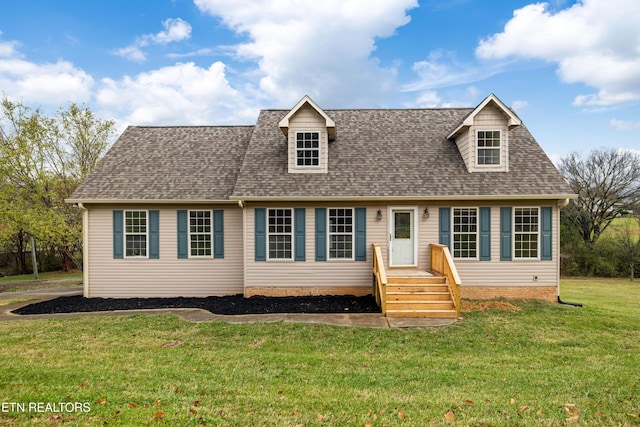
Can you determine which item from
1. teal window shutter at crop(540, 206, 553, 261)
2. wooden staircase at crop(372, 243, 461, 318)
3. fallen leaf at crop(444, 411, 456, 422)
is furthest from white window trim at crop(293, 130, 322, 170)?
fallen leaf at crop(444, 411, 456, 422)

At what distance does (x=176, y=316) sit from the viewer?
27.9 ft

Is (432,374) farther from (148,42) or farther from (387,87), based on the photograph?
(387,87)

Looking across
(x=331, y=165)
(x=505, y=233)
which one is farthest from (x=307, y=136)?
(x=505, y=233)

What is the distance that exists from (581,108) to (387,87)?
13.8m

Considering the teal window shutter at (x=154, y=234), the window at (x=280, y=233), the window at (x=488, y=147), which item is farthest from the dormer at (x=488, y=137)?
the teal window shutter at (x=154, y=234)

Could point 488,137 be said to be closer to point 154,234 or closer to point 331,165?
point 331,165

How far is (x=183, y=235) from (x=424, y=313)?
821cm

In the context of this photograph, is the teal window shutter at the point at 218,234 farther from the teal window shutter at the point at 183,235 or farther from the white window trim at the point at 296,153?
the white window trim at the point at 296,153

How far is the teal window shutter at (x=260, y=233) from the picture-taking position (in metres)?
10.7

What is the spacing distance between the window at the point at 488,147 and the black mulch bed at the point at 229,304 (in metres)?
6.15

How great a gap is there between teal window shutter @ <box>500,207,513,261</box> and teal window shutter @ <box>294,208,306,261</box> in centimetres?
646

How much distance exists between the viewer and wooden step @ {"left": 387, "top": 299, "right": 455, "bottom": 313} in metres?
8.66

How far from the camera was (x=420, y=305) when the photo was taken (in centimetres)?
871

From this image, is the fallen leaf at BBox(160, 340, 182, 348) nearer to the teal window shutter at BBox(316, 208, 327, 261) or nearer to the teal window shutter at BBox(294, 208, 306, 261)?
the teal window shutter at BBox(294, 208, 306, 261)
